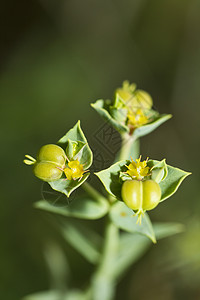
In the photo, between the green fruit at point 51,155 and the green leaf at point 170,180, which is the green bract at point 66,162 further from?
the green leaf at point 170,180

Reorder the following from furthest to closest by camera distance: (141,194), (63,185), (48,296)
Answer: (48,296) → (63,185) → (141,194)

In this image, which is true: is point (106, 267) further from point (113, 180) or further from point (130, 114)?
point (130, 114)

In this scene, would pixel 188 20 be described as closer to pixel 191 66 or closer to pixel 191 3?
pixel 191 3

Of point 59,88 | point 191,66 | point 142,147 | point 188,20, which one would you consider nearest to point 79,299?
point 142,147

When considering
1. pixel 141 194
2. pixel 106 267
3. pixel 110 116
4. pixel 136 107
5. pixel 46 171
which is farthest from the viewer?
pixel 106 267

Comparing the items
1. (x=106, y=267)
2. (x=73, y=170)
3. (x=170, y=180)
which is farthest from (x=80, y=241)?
(x=170, y=180)
